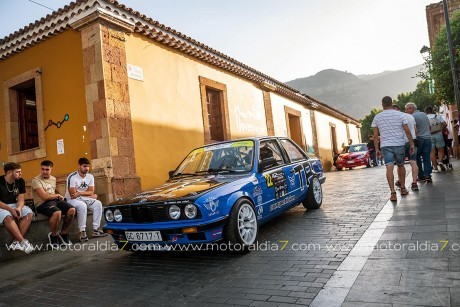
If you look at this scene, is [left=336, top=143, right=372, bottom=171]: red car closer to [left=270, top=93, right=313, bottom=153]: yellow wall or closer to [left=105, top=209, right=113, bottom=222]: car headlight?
[left=270, top=93, right=313, bottom=153]: yellow wall

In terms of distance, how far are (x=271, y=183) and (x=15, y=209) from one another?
4.11 meters

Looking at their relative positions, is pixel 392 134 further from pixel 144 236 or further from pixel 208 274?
pixel 144 236

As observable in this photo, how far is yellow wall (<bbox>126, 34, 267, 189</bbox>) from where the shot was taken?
8.37 m

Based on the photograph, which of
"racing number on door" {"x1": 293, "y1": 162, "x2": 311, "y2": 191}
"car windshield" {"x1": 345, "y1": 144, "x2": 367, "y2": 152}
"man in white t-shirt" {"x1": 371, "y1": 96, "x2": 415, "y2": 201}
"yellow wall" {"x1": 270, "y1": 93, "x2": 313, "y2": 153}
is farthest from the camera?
"car windshield" {"x1": 345, "y1": 144, "x2": 367, "y2": 152}

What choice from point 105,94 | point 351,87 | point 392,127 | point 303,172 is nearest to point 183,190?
point 303,172

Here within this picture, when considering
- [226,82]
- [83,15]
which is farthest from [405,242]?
[226,82]

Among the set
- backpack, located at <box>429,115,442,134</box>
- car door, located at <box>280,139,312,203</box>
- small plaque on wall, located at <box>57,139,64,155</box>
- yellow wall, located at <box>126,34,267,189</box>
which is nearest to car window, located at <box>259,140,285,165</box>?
car door, located at <box>280,139,312,203</box>

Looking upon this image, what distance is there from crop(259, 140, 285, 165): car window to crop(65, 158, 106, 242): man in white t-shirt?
3373mm

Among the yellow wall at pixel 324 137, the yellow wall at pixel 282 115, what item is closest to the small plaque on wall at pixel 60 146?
the yellow wall at pixel 282 115

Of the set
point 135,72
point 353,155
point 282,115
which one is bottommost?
point 353,155

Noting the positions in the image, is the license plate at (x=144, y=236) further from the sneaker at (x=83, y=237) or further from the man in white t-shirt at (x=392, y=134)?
the man in white t-shirt at (x=392, y=134)

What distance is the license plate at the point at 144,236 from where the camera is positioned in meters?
4.01

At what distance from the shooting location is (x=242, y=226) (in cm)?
421

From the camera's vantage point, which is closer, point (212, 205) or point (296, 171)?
point (212, 205)
